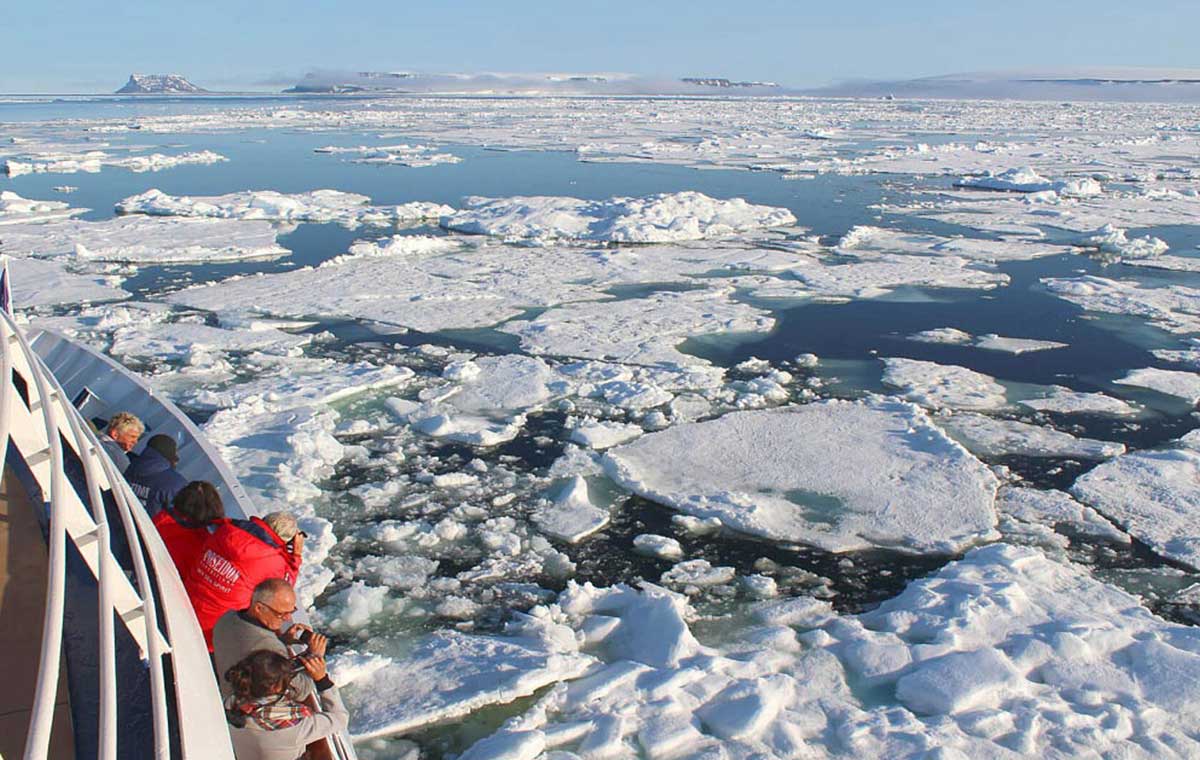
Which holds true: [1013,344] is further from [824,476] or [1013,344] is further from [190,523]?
[190,523]

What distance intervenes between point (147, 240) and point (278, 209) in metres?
3.51

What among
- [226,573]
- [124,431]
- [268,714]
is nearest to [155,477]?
[124,431]

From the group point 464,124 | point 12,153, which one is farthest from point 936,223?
point 464,124

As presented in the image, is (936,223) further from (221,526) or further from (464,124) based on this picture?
(464,124)

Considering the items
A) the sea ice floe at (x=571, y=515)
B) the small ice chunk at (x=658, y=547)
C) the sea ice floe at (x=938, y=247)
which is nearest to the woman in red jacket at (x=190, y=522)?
the sea ice floe at (x=571, y=515)

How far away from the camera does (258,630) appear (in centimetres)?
257

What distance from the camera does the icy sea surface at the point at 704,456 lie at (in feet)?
13.0

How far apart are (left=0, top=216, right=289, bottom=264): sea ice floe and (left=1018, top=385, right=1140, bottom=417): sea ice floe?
1124cm

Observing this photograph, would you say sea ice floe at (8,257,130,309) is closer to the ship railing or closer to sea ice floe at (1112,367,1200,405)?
the ship railing

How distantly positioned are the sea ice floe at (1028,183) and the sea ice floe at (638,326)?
557 inches

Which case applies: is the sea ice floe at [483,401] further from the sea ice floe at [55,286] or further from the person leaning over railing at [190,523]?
the sea ice floe at [55,286]

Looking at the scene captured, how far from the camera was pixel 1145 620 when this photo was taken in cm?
451

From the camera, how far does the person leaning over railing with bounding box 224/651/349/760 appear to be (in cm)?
229

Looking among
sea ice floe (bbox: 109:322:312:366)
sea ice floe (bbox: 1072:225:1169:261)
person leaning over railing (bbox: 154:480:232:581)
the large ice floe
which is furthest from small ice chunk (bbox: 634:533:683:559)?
sea ice floe (bbox: 1072:225:1169:261)
